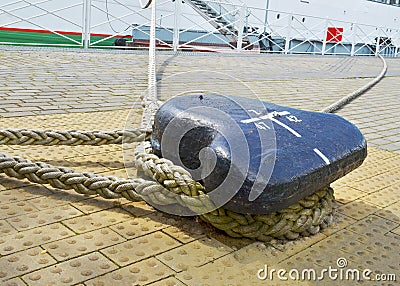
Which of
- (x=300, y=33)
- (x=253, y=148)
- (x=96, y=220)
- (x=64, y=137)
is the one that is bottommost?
(x=300, y=33)

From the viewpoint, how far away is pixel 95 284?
1.56 meters

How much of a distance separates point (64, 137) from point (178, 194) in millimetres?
1002

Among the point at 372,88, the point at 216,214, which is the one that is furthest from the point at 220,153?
the point at 372,88

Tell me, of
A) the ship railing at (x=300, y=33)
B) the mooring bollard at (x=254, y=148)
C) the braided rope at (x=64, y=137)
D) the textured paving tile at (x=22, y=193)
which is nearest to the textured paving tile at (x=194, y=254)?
the mooring bollard at (x=254, y=148)

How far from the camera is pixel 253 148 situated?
74.0 inches

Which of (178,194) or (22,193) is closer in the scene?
(178,194)

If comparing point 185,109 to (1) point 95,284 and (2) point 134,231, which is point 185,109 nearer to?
(2) point 134,231

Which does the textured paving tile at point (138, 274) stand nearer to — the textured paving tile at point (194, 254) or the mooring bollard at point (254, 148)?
the textured paving tile at point (194, 254)

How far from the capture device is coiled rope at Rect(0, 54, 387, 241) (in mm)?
1895

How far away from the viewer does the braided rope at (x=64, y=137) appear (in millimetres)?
2668

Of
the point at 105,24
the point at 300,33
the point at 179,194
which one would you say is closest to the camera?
the point at 179,194

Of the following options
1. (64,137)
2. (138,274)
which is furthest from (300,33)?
(138,274)

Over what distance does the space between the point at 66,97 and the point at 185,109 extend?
9.18 ft

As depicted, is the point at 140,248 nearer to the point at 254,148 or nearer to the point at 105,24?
the point at 254,148
